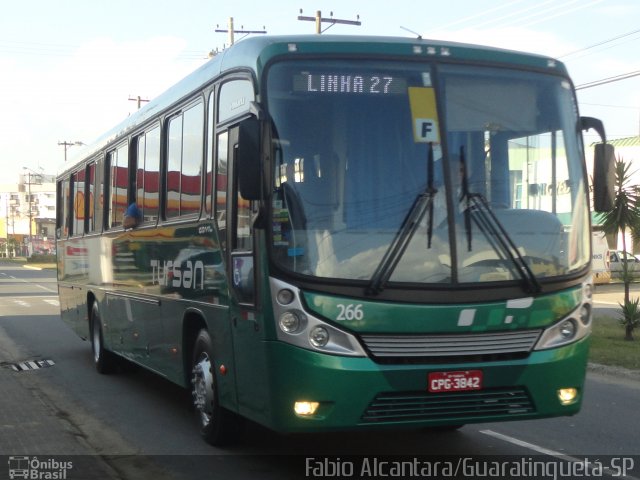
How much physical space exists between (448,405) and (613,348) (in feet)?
33.3

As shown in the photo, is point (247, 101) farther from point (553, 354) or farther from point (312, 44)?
point (553, 354)

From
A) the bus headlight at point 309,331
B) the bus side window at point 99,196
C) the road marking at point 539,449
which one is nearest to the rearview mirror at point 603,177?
the road marking at point 539,449

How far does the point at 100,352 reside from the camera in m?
14.2

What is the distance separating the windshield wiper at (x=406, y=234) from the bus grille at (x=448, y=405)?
30.6 inches

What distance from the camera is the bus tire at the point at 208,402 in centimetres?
863

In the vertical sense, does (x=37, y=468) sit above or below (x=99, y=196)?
below

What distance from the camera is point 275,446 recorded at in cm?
893

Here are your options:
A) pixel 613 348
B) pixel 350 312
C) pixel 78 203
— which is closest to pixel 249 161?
pixel 350 312

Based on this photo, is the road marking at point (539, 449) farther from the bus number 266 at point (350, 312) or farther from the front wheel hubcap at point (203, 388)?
the front wheel hubcap at point (203, 388)

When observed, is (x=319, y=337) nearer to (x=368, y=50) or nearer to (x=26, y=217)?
(x=368, y=50)

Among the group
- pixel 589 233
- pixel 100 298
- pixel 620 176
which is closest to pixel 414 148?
pixel 589 233

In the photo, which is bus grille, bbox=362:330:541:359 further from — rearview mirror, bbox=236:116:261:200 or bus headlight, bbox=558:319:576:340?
rearview mirror, bbox=236:116:261:200

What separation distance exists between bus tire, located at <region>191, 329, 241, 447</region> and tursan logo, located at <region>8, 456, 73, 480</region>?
4.27ft

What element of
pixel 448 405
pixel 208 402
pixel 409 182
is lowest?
pixel 208 402
